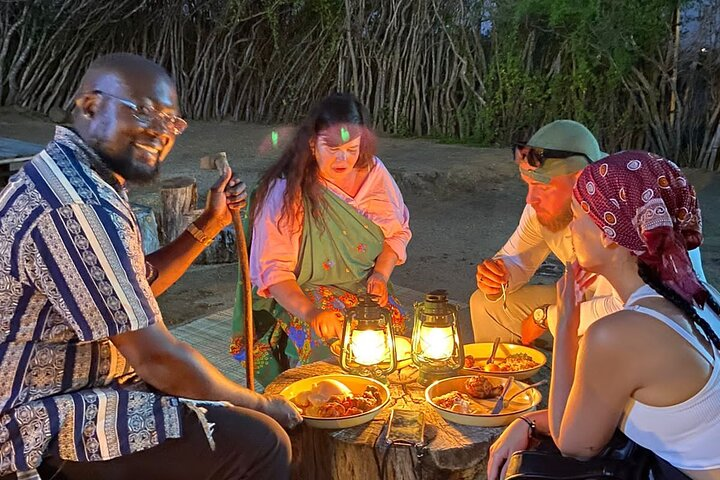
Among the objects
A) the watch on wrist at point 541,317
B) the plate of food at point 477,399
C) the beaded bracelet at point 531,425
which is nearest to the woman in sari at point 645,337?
the beaded bracelet at point 531,425

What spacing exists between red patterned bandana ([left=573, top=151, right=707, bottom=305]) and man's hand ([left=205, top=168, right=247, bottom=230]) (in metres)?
1.14

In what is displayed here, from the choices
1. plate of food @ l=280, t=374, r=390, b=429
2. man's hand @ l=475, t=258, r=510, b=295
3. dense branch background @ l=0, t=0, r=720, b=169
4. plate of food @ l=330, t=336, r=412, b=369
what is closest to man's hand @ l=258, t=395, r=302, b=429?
plate of food @ l=280, t=374, r=390, b=429

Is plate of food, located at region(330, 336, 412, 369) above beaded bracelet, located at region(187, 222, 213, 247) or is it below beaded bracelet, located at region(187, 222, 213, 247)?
below

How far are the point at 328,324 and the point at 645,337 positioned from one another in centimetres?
128

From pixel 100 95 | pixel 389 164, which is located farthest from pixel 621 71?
pixel 100 95

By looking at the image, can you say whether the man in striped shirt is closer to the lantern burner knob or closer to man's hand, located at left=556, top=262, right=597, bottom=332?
the lantern burner knob

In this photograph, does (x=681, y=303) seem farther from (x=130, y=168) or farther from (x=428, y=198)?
(x=428, y=198)

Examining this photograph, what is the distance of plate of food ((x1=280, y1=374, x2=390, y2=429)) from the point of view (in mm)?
2027

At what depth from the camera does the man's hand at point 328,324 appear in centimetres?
256

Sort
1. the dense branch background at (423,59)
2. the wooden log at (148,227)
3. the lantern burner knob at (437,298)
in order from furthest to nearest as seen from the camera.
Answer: the dense branch background at (423,59) → the wooden log at (148,227) → the lantern burner knob at (437,298)

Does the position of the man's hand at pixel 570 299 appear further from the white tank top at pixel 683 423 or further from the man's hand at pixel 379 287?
the man's hand at pixel 379 287

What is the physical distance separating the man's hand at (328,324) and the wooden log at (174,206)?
2.94m

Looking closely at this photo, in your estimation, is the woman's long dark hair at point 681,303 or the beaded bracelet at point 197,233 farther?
the beaded bracelet at point 197,233

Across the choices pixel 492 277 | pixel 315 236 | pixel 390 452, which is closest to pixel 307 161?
pixel 315 236
